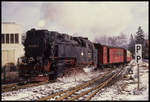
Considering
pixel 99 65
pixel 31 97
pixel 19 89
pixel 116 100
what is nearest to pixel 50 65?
pixel 19 89

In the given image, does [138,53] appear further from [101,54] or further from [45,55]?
[101,54]

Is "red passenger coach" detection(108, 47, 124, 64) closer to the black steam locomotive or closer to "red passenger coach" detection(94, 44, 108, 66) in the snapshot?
"red passenger coach" detection(94, 44, 108, 66)

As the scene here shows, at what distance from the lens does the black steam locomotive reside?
1240 centimetres

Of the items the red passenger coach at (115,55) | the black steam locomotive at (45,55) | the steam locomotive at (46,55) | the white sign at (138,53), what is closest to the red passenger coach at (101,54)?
the red passenger coach at (115,55)

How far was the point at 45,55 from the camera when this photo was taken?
13.1 metres

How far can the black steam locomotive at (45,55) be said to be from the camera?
12398 millimetres

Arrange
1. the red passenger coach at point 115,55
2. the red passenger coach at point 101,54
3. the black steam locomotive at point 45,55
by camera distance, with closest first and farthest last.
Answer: the black steam locomotive at point 45,55 → the red passenger coach at point 101,54 → the red passenger coach at point 115,55

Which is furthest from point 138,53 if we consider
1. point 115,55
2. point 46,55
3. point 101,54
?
point 115,55

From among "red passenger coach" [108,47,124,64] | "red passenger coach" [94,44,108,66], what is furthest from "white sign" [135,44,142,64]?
"red passenger coach" [108,47,124,64]

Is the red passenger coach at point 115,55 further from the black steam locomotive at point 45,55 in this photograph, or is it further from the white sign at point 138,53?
the white sign at point 138,53

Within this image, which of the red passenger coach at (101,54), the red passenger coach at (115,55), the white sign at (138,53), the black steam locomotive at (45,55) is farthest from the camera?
the red passenger coach at (115,55)

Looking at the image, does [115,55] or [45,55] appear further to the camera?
[115,55]

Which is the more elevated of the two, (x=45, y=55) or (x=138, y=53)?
(x=138, y=53)

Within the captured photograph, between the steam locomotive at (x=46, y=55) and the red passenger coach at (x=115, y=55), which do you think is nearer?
the steam locomotive at (x=46, y=55)
